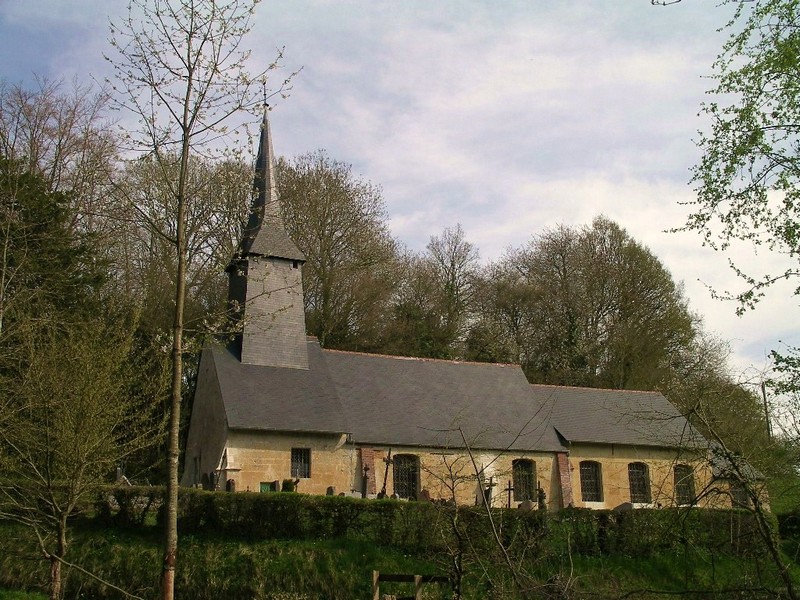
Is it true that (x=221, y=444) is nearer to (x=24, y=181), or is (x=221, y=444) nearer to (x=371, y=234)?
(x=24, y=181)

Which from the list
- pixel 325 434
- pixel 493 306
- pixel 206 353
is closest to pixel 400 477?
pixel 325 434

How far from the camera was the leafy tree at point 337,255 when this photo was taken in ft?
108

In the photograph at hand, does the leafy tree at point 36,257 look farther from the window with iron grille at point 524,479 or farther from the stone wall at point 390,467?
the window with iron grille at point 524,479

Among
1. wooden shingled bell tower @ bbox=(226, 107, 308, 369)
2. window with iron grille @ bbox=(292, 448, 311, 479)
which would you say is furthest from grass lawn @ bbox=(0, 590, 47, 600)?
wooden shingled bell tower @ bbox=(226, 107, 308, 369)

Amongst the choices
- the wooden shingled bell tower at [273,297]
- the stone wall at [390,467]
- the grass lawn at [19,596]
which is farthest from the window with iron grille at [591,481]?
the grass lawn at [19,596]

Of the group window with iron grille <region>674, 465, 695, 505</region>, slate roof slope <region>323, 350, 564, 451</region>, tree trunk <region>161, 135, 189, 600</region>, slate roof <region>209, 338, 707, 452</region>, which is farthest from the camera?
slate roof slope <region>323, 350, 564, 451</region>

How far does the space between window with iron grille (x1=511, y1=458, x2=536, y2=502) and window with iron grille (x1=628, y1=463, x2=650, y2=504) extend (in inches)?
129

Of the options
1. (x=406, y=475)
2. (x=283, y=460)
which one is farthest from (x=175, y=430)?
(x=406, y=475)

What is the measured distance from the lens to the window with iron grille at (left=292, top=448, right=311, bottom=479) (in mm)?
22859

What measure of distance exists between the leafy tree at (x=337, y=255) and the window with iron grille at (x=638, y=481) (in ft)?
38.8

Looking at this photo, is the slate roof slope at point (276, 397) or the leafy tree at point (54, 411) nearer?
the leafy tree at point (54, 411)

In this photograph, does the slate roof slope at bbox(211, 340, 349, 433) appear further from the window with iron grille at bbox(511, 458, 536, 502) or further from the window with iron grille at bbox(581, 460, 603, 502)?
the window with iron grille at bbox(581, 460, 603, 502)

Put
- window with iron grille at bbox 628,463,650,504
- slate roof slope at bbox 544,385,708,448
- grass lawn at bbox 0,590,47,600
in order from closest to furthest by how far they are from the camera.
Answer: grass lawn at bbox 0,590,47,600 → window with iron grille at bbox 628,463,650,504 → slate roof slope at bbox 544,385,708,448

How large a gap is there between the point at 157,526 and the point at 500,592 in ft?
42.7
